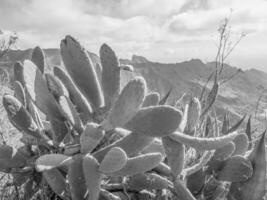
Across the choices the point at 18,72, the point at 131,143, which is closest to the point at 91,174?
the point at 131,143

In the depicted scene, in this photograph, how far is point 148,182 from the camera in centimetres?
182

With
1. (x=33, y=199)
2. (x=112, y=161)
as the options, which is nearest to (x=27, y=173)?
(x=33, y=199)

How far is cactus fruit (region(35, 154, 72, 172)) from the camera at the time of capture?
1.56 metres

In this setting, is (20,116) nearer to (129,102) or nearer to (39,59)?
(39,59)

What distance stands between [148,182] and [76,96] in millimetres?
568

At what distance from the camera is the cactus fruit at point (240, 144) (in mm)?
1896

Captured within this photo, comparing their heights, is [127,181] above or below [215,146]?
below

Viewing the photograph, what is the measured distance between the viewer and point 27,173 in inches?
77.7

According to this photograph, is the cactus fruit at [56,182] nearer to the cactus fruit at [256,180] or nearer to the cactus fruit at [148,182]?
the cactus fruit at [148,182]

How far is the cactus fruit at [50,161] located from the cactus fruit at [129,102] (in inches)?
10.9

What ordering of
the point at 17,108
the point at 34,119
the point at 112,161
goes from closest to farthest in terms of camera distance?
the point at 112,161
the point at 17,108
the point at 34,119

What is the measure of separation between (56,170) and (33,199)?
1.51 feet

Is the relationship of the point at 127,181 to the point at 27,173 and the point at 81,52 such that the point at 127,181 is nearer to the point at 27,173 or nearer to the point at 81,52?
the point at 27,173

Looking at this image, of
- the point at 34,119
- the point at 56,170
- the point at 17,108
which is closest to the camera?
the point at 56,170
